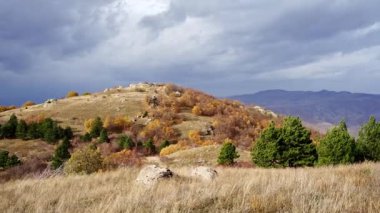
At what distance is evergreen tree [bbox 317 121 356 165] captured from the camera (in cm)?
2612

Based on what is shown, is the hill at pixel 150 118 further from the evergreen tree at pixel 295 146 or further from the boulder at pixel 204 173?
the boulder at pixel 204 173

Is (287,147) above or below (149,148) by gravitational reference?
above

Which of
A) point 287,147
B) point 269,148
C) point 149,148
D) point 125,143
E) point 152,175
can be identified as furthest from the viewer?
point 125,143

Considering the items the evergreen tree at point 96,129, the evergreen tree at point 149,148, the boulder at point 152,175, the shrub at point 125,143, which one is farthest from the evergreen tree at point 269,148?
the evergreen tree at point 96,129

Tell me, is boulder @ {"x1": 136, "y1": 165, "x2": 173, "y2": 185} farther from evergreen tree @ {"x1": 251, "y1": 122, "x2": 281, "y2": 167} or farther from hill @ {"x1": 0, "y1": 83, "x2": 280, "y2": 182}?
hill @ {"x1": 0, "y1": 83, "x2": 280, "y2": 182}

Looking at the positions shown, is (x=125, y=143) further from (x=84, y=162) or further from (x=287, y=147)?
(x=84, y=162)

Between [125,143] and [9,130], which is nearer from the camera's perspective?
[125,143]

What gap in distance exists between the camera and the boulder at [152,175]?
11.3 meters

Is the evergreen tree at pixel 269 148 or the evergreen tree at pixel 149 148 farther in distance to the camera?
the evergreen tree at pixel 149 148

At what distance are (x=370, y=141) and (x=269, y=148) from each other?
721cm

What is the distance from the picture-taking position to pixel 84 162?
2045cm

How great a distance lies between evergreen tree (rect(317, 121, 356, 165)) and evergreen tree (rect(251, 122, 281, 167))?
10.7 feet

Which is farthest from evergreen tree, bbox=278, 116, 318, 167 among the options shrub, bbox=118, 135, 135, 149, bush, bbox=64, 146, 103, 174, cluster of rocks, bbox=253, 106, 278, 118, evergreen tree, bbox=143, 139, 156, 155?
cluster of rocks, bbox=253, 106, 278, 118

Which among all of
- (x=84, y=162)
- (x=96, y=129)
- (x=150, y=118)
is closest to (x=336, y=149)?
(x=84, y=162)
